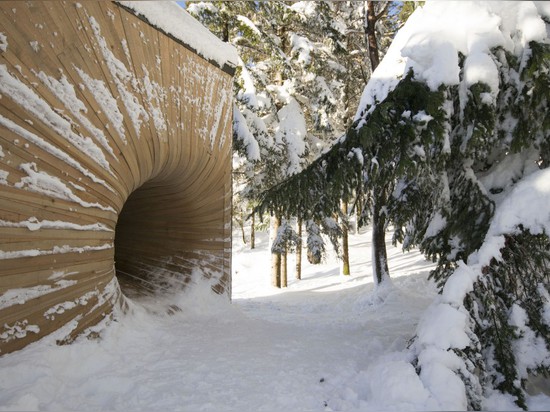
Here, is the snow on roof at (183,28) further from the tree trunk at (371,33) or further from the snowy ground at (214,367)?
the tree trunk at (371,33)

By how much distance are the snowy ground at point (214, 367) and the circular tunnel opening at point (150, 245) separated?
525 millimetres

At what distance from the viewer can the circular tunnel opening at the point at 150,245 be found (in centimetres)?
570

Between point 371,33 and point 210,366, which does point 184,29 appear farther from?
point 371,33

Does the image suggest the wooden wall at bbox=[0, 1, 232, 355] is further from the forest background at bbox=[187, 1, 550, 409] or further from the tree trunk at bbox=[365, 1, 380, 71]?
the tree trunk at bbox=[365, 1, 380, 71]

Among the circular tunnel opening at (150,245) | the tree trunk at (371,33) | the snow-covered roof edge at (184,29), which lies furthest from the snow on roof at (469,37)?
the tree trunk at (371,33)

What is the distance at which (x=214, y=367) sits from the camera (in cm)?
341

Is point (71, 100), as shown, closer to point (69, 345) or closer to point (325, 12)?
point (69, 345)

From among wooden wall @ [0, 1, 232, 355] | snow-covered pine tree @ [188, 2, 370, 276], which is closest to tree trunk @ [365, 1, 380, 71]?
snow-covered pine tree @ [188, 2, 370, 276]

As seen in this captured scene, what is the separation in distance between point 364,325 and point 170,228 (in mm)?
3312

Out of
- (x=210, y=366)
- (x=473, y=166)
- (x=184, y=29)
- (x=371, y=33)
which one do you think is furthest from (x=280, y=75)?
(x=210, y=366)

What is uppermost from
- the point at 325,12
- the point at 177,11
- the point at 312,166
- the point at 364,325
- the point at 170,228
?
the point at 325,12

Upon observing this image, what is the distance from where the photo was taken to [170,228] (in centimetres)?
593

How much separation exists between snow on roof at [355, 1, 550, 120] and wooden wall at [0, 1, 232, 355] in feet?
9.00

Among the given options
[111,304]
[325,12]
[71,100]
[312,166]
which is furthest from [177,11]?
[325,12]
